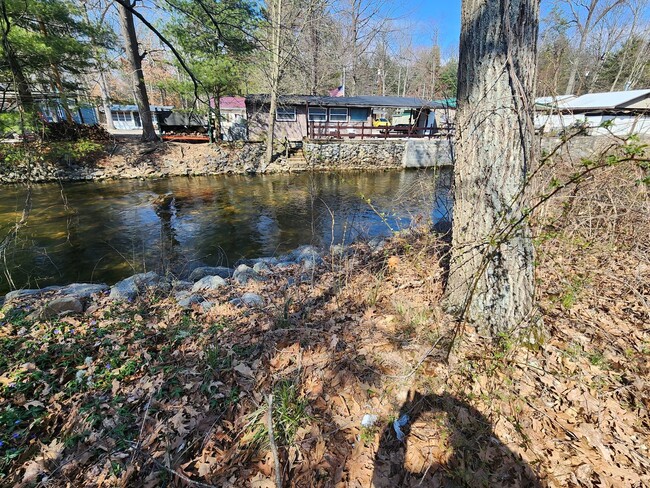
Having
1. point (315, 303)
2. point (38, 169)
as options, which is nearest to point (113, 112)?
point (38, 169)

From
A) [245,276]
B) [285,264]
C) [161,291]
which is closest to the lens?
[161,291]

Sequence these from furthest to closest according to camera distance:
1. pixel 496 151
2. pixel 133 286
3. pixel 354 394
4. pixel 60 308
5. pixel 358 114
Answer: pixel 358 114, pixel 133 286, pixel 60 308, pixel 496 151, pixel 354 394

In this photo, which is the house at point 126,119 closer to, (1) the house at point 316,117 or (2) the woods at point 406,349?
Result: (1) the house at point 316,117

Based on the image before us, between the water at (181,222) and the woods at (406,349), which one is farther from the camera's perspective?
the water at (181,222)

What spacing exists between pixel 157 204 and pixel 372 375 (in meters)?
10.4

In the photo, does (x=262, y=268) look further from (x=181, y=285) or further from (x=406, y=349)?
(x=406, y=349)

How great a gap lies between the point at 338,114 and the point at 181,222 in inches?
605

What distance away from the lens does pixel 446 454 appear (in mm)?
1647

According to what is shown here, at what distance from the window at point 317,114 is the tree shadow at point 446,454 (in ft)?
67.3

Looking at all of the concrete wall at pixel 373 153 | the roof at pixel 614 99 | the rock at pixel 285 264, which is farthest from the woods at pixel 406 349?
the roof at pixel 614 99

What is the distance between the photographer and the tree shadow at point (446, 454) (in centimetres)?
154

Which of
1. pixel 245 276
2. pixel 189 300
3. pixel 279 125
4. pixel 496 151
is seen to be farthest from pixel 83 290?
pixel 279 125

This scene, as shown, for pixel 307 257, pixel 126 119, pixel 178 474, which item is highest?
pixel 126 119

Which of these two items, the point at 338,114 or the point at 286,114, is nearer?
the point at 286,114
